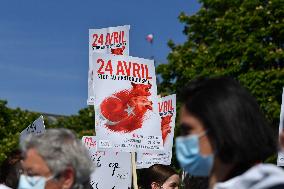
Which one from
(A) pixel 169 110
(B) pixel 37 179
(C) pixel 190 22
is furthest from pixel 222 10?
(B) pixel 37 179

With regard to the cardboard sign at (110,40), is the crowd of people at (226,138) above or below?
below

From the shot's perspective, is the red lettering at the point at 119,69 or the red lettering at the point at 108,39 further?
the red lettering at the point at 108,39

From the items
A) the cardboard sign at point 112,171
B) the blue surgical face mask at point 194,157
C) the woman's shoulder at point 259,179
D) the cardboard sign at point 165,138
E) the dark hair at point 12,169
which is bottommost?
the woman's shoulder at point 259,179

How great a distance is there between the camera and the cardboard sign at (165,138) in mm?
10859

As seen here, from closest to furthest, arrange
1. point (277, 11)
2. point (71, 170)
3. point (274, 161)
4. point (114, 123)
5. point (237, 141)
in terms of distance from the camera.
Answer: point (237, 141)
point (71, 170)
point (114, 123)
point (274, 161)
point (277, 11)

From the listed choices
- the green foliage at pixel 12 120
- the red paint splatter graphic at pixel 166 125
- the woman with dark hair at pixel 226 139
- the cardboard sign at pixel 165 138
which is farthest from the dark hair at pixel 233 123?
the green foliage at pixel 12 120

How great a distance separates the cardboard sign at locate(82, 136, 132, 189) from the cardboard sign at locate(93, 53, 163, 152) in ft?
6.16

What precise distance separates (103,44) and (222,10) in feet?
57.7

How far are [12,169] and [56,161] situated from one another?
2.72m

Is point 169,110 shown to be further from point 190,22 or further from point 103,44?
point 190,22

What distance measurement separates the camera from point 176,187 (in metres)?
7.85

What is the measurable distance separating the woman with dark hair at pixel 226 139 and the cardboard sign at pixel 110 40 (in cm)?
754

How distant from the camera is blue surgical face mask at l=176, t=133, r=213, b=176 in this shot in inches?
126

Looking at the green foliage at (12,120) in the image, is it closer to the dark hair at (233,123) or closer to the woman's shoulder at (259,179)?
the dark hair at (233,123)
